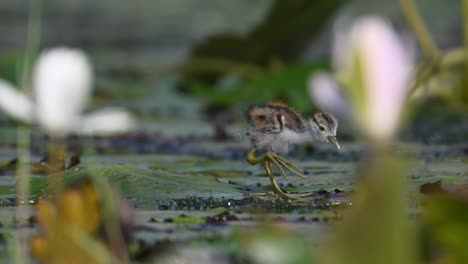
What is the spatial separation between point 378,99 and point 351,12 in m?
6.85

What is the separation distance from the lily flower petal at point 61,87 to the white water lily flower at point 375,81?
35 cm

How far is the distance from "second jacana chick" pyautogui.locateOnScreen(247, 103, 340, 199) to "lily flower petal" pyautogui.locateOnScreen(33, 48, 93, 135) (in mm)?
1117

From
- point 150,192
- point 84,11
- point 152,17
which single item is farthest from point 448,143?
point 84,11

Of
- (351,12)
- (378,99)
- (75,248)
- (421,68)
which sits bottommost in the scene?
(75,248)

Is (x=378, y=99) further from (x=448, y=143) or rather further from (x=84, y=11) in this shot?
(x=84, y=11)

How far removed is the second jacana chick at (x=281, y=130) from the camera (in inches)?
91.5

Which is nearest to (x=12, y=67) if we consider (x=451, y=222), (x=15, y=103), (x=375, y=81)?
(x=15, y=103)

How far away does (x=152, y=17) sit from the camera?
8961 millimetres

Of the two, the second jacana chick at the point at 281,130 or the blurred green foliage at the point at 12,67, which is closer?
the second jacana chick at the point at 281,130

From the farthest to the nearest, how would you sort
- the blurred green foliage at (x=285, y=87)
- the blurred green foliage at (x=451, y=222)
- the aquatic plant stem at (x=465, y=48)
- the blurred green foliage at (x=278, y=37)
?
the blurred green foliage at (x=278, y=37) → the blurred green foliage at (x=285, y=87) → the aquatic plant stem at (x=465, y=48) → the blurred green foliage at (x=451, y=222)

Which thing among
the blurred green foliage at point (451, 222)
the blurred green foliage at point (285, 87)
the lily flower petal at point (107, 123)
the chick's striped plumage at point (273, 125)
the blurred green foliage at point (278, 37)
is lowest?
the blurred green foliage at point (451, 222)

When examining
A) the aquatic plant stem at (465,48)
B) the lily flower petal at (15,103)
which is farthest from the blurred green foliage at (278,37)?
the lily flower petal at (15,103)

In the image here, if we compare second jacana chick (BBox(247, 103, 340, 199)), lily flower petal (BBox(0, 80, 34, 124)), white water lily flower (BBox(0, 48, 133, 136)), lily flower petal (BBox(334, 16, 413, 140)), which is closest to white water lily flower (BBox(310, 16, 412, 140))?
lily flower petal (BBox(334, 16, 413, 140))

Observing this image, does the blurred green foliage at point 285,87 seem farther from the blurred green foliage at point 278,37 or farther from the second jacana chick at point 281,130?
the second jacana chick at point 281,130
